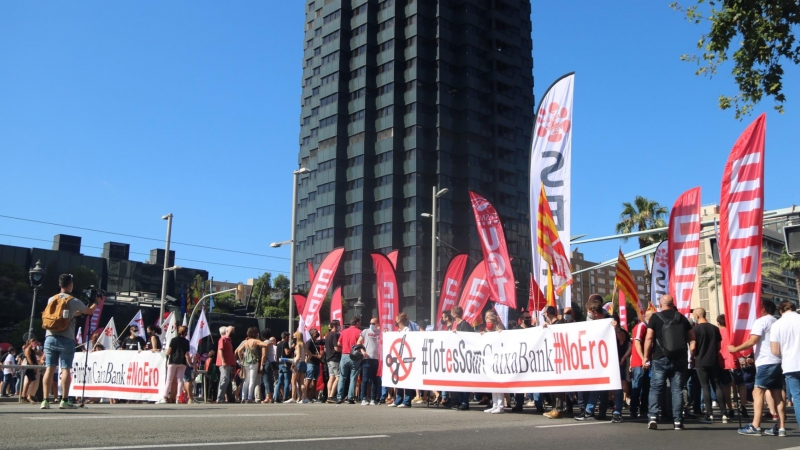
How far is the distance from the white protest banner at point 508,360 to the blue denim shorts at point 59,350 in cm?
661

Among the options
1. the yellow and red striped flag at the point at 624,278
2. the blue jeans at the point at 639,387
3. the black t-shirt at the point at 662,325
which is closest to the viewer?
the black t-shirt at the point at 662,325

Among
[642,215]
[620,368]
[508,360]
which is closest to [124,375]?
[508,360]

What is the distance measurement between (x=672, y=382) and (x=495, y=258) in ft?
28.6

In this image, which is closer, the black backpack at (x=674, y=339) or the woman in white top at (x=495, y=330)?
the black backpack at (x=674, y=339)

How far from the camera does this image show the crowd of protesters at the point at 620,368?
9555 millimetres

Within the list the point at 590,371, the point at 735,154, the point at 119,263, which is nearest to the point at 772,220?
the point at 735,154

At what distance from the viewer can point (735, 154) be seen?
36.1ft

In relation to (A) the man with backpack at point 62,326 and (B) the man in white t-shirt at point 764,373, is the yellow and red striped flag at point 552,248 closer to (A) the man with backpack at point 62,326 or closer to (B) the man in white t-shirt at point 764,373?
(B) the man in white t-shirt at point 764,373

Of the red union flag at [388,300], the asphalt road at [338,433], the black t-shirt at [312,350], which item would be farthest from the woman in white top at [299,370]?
the asphalt road at [338,433]

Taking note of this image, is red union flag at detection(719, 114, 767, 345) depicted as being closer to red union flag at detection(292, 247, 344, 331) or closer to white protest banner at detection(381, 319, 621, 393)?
white protest banner at detection(381, 319, 621, 393)

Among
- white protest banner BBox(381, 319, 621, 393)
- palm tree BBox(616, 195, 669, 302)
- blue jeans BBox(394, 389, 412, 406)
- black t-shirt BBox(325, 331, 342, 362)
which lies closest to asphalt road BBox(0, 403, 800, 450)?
white protest banner BBox(381, 319, 621, 393)

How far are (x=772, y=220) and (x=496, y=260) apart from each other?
6.67 m

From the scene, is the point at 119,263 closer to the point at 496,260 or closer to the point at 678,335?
the point at 496,260

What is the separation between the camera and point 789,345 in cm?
911
